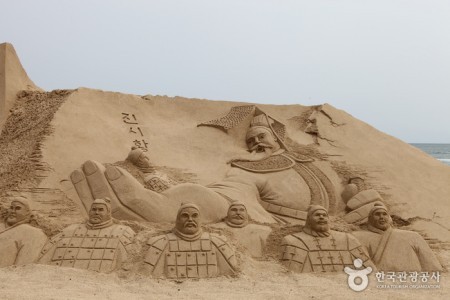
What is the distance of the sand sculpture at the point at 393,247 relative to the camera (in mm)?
5504

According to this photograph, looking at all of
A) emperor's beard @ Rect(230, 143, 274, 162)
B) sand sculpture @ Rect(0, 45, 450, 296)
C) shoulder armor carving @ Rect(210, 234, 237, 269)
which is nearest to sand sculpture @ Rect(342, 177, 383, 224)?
sand sculpture @ Rect(0, 45, 450, 296)

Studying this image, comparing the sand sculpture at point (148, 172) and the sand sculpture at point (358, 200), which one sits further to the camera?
the sand sculpture at point (358, 200)

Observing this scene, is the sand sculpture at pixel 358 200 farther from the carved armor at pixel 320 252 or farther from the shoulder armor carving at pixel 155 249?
the shoulder armor carving at pixel 155 249

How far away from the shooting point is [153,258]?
5.03 metres

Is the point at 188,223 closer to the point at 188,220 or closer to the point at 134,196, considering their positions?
the point at 188,220

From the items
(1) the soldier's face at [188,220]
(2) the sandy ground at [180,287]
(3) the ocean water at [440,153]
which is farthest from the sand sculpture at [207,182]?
(3) the ocean water at [440,153]

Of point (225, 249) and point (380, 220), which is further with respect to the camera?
point (380, 220)

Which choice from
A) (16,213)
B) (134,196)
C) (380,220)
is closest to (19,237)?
(16,213)

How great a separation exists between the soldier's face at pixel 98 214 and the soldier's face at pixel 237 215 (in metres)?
1.28

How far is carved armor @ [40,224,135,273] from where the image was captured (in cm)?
500

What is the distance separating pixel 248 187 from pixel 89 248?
2.33m

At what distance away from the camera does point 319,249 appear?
5.45 metres

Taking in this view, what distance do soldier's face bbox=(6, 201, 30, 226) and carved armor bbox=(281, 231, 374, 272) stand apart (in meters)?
2.61

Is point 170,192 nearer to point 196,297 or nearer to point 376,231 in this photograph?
point 196,297
